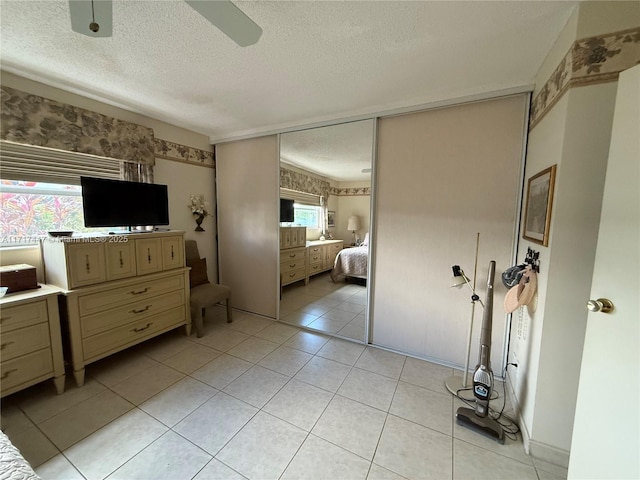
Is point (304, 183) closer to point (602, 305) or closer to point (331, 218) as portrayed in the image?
point (331, 218)

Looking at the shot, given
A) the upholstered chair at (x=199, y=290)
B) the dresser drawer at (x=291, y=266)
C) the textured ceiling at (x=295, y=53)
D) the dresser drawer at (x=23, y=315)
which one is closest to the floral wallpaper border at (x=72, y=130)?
the textured ceiling at (x=295, y=53)

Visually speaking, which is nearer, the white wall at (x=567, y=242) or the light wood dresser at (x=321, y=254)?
the white wall at (x=567, y=242)

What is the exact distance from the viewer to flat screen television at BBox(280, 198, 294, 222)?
331cm

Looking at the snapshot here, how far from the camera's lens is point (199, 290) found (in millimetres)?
2869

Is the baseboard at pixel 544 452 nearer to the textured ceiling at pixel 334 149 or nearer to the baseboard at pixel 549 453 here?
the baseboard at pixel 549 453

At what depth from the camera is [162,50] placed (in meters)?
1.58

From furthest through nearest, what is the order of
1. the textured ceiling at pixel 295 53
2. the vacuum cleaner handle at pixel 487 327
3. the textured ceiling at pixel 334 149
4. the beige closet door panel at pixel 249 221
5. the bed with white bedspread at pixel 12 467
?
the beige closet door panel at pixel 249 221 < the textured ceiling at pixel 334 149 < the vacuum cleaner handle at pixel 487 327 < the textured ceiling at pixel 295 53 < the bed with white bedspread at pixel 12 467


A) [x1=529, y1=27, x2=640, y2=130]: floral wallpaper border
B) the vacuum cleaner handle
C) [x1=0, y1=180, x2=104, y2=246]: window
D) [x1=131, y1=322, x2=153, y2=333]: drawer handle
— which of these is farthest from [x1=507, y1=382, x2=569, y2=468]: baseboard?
[x1=0, y1=180, x2=104, y2=246]: window

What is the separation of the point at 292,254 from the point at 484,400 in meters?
2.92

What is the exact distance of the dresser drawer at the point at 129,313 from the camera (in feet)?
6.47

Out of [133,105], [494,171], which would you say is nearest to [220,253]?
[133,105]

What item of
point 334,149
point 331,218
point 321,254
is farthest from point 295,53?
point 321,254

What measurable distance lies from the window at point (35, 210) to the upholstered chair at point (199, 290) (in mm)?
1018

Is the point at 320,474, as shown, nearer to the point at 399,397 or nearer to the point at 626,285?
the point at 399,397
